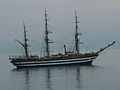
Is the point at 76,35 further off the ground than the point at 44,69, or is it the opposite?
the point at 76,35

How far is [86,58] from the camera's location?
108500 mm

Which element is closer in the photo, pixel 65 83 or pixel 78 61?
pixel 65 83

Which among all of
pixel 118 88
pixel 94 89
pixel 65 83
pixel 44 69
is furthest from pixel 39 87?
pixel 44 69

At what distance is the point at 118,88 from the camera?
60.5 metres

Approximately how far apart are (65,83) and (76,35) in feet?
141

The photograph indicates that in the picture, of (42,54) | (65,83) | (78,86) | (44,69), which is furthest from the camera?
(42,54)

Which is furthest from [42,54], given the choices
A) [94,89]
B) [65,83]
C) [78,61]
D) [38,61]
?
[94,89]

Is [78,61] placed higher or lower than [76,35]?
lower

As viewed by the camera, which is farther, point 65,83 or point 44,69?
point 44,69

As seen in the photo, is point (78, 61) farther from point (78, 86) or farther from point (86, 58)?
point (78, 86)

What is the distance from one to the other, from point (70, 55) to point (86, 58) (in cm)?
568

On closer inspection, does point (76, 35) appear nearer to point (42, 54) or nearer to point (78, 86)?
point (42, 54)

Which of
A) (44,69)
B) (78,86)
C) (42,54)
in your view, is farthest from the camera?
(42,54)

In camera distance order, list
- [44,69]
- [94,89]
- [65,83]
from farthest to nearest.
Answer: [44,69], [65,83], [94,89]
